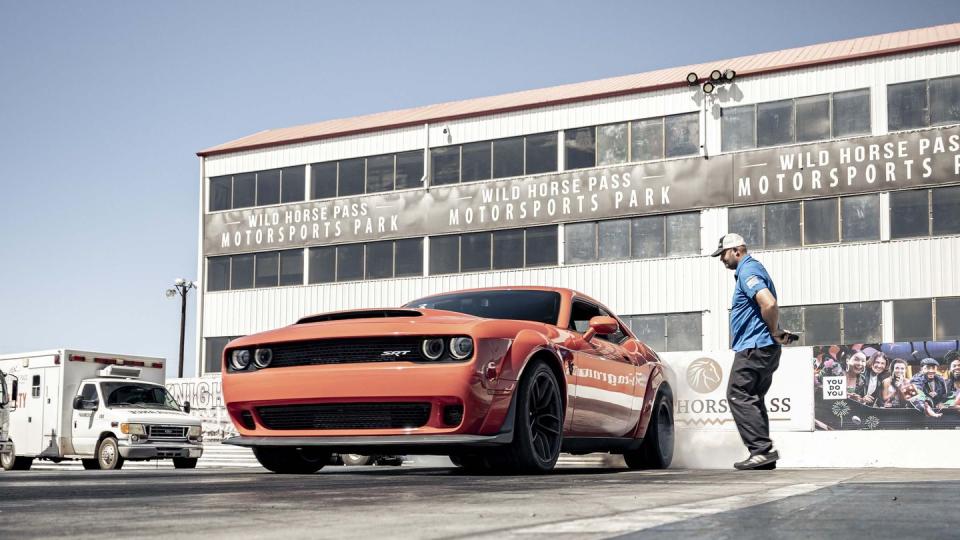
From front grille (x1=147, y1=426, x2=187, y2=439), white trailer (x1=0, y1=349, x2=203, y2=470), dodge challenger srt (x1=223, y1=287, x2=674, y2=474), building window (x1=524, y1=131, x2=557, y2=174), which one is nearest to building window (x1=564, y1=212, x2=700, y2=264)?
building window (x1=524, y1=131, x2=557, y2=174)

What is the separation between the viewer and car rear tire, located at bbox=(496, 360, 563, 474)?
7.13 meters

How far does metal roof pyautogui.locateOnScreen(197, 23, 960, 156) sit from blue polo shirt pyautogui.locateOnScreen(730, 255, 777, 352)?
82.1 ft

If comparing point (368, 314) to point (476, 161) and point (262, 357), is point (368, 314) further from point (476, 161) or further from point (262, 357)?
point (476, 161)

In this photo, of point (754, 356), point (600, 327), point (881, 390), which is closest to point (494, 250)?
point (881, 390)

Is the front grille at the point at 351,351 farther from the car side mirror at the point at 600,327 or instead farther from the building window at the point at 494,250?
the building window at the point at 494,250

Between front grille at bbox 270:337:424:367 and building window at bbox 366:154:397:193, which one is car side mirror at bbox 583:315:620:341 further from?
building window at bbox 366:154:397:193

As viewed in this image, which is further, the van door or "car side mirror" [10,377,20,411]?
"car side mirror" [10,377,20,411]

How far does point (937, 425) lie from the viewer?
1639cm

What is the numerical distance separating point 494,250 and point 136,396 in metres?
18.7

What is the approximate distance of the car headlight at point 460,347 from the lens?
22.7 ft

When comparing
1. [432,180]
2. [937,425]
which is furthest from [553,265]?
[937,425]

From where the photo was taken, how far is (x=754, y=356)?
30.1ft

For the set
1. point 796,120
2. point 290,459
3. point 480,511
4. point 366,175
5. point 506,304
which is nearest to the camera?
point 480,511

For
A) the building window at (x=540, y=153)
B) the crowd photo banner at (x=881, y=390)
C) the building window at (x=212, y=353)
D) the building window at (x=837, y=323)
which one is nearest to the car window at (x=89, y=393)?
the crowd photo banner at (x=881, y=390)
